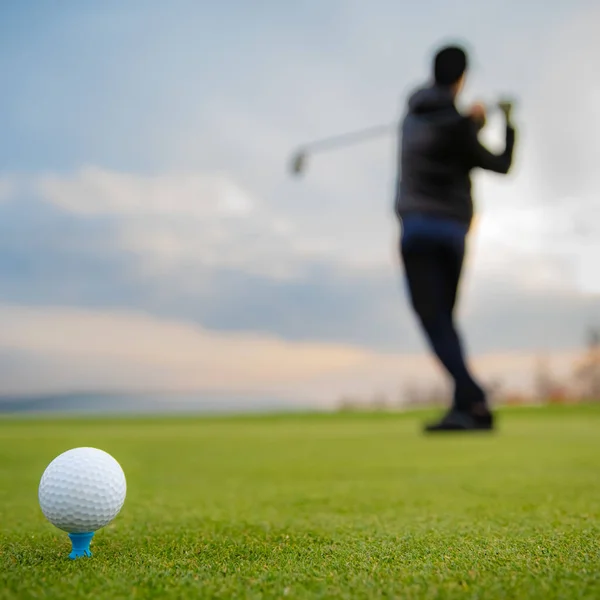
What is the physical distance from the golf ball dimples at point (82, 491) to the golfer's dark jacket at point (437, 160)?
2810 millimetres

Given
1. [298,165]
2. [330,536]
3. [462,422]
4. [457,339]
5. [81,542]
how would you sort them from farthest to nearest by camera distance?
[298,165], [457,339], [462,422], [330,536], [81,542]

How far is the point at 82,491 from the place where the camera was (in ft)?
7.33

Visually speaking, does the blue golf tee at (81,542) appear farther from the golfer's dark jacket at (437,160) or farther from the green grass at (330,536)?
the golfer's dark jacket at (437,160)

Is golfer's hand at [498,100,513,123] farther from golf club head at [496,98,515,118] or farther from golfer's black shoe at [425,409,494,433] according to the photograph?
golfer's black shoe at [425,409,494,433]

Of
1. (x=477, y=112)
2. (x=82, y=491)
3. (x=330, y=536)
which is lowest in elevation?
(x=330, y=536)

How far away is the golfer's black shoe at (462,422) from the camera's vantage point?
163 inches

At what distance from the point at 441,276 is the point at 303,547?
8.95ft

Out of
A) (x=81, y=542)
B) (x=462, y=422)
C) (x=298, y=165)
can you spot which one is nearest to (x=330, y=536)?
(x=81, y=542)

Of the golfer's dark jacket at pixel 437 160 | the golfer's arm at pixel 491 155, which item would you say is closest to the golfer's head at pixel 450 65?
the golfer's dark jacket at pixel 437 160

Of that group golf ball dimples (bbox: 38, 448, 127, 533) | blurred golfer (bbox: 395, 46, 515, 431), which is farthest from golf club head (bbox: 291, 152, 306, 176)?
golf ball dimples (bbox: 38, 448, 127, 533)

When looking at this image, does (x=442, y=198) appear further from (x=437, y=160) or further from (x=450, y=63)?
(x=450, y=63)

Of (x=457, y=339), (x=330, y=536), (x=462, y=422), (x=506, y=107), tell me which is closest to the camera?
(x=330, y=536)

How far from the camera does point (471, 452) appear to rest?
731 centimetres

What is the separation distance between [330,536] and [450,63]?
3.38m
